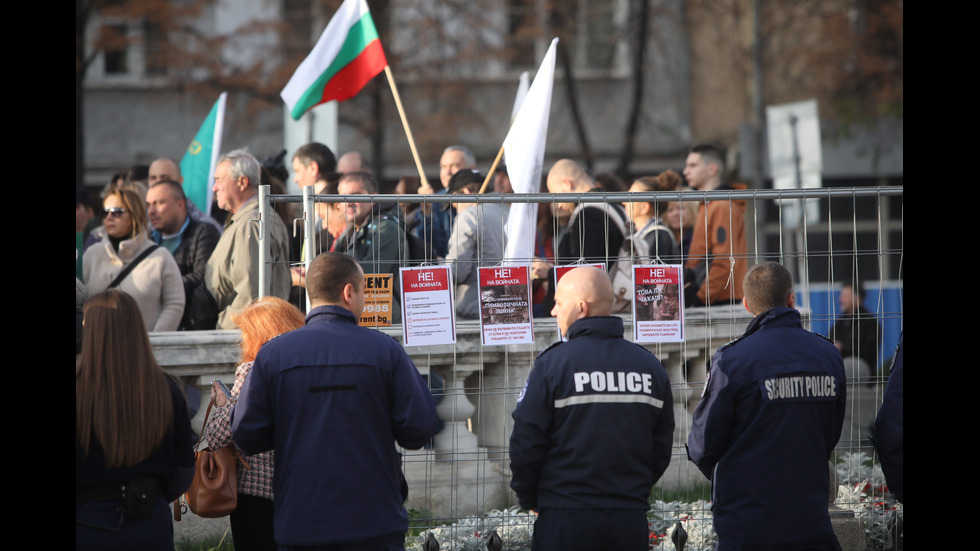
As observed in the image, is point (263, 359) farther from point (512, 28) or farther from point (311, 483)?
point (512, 28)

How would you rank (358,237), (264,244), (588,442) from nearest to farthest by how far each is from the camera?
1. (588,442)
2. (264,244)
3. (358,237)

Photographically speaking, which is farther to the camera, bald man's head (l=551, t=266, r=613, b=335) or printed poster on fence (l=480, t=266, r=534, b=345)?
printed poster on fence (l=480, t=266, r=534, b=345)

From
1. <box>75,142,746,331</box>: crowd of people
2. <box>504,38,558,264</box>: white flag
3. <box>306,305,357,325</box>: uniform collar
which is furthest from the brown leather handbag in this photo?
<box>504,38,558,264</box>: white flag

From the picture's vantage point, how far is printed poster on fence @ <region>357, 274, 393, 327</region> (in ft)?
17.6

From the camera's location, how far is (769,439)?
4.70m

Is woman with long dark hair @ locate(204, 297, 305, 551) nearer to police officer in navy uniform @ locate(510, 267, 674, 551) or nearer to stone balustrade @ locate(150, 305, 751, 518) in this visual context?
stone balustrade @ locate(150, 305, 751, 518)

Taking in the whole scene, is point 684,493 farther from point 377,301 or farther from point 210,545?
point 210,545

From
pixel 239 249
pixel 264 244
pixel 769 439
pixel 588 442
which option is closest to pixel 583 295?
pixel 588 442

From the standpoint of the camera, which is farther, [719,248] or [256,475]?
[719,248]

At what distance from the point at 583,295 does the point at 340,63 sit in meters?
3.71

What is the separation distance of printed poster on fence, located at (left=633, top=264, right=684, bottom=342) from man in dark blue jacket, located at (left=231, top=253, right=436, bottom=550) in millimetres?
1412
